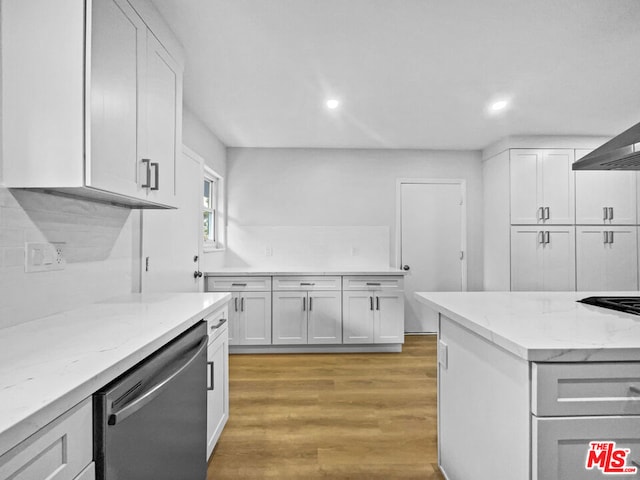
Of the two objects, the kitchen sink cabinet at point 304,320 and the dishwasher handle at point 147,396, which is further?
the kitchen sink cabinet at point 304,320

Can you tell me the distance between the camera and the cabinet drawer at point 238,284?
3.68m

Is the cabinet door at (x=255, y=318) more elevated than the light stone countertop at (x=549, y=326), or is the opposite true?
the light stone countertop at (x=549, y=326)

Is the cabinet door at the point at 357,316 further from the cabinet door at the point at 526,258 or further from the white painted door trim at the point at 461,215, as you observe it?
the cabinet door at the point at 526,258

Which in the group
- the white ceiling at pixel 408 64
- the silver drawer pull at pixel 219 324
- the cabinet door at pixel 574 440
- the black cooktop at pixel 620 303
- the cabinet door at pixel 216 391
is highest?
the white ceiling at pixel 408 64

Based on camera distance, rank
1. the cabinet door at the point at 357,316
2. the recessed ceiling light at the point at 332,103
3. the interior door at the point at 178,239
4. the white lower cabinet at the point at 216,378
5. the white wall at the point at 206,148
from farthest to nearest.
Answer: the cabinet door at the point at 357,316
the white wall at the point at 206,148
the recessed ceiling light at the point at 332,103
the interior door at the point at 178,239
the white lower cabinet at the point at 216,378

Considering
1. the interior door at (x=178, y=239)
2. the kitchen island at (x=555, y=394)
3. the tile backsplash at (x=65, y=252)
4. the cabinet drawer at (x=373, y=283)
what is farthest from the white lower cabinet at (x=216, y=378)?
the cabinet drawer at (x=373, y=283)

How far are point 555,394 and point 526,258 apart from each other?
11.9 feet

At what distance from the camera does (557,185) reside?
413 centimetres

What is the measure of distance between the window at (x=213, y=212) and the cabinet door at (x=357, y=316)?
166 cm

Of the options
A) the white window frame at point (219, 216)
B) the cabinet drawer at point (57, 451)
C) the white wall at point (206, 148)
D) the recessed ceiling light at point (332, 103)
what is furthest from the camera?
the white window frame at point (219, 216)

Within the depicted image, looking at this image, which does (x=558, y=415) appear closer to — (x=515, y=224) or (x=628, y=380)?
(x=628, y=380)

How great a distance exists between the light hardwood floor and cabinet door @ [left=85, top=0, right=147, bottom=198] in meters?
1.51

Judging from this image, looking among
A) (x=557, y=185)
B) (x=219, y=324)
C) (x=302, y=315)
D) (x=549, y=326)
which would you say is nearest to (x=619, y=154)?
(x=549, y=326)

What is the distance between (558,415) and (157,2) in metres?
2.34
